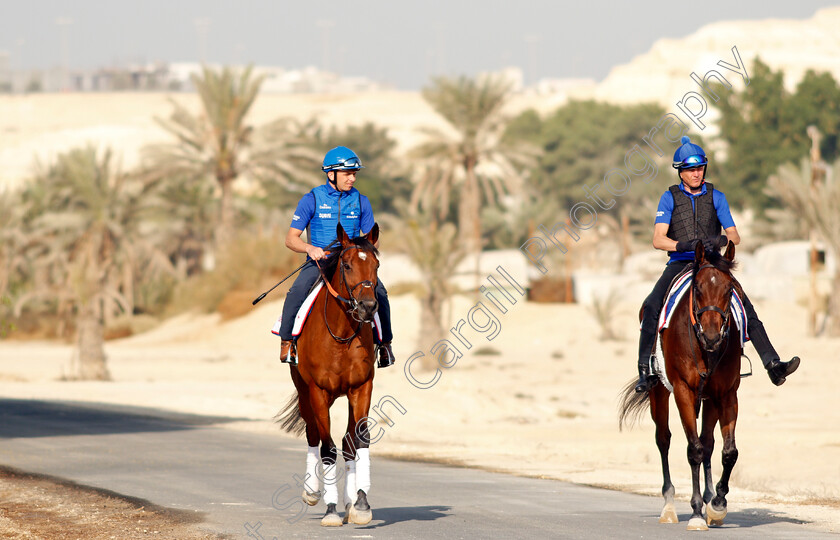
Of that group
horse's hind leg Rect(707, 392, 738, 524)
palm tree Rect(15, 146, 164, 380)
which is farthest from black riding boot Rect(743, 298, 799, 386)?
→ palm tree Rect(15, 146, 164, 380)

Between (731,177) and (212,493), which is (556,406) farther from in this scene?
(731,177)

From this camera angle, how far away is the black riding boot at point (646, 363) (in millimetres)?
10336

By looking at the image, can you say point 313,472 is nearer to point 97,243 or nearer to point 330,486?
point 330,486

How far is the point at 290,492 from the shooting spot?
11.8m

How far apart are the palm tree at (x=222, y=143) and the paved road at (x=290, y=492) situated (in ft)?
115

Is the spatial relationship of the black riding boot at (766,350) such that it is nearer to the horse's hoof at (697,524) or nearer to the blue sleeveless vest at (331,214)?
the horse's hoof at (697,524)

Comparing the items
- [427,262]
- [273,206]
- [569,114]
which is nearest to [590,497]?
[427,262]

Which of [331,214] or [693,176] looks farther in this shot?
[693,176]

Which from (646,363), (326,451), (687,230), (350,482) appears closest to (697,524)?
(646,363)

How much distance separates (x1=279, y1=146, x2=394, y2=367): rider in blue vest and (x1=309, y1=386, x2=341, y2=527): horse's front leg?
58 cm

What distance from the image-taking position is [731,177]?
80.0m

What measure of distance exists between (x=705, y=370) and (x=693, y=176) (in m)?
1.80

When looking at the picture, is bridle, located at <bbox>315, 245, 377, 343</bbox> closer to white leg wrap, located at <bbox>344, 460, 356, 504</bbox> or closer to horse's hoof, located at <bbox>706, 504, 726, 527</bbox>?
white leg wrap, located at <bbox>344, 460, 356, 504</bbox>

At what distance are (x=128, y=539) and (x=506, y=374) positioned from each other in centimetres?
2823
